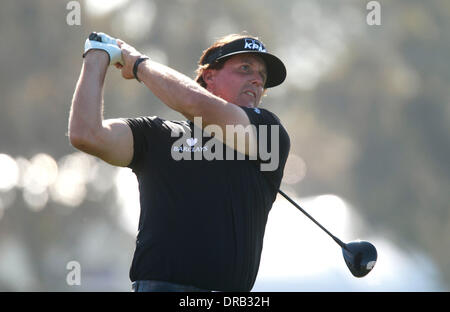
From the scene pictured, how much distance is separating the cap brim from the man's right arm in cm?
110

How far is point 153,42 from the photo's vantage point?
22.4 meters

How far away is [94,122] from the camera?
17.8 ft

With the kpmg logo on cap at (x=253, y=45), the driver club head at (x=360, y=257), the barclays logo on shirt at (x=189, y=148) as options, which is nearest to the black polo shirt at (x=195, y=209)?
the barclays logo on shirt at (x=189, y=148)

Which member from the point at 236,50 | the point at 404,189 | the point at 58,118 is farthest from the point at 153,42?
the point at 236,50

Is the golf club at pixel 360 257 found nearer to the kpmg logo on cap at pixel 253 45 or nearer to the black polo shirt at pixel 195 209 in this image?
the black polo shirt at pixel 195 209

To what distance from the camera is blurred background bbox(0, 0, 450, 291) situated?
2145cm

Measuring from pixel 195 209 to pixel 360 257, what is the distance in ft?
4.78

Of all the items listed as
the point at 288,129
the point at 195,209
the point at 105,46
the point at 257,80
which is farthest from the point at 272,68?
the point at 288,129

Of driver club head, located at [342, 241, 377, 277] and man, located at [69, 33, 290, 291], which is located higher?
man, located at [69, 33, 290, 291]

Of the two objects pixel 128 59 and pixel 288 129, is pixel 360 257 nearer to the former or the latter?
pixel 128 59

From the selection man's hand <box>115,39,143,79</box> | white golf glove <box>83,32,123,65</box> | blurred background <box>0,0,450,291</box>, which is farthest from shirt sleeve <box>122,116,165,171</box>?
blurred background <box>0,0,450,291</box>

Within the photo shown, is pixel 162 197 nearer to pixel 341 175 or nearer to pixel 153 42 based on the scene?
pixel 153 42

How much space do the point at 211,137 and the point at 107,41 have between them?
0.87m

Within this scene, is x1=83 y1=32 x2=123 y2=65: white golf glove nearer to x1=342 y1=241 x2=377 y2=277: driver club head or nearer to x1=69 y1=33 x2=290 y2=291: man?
x1=69 y1=33 x2=290 y2=291: man
